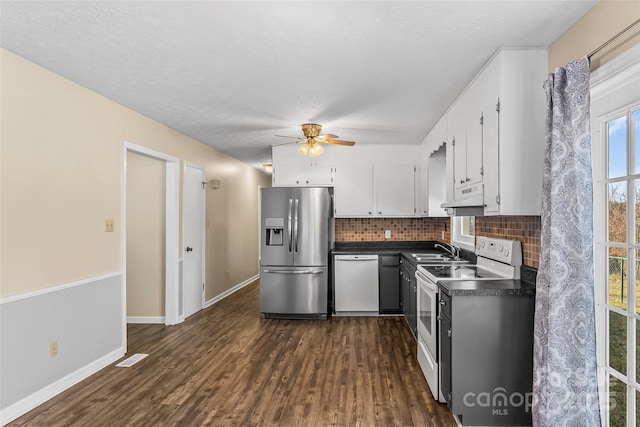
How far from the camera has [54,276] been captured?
2.83 metres

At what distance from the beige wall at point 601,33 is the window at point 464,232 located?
A: 201cm

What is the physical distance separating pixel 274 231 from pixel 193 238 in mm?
1130

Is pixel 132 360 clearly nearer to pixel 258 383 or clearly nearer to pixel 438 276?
pixel 258 383

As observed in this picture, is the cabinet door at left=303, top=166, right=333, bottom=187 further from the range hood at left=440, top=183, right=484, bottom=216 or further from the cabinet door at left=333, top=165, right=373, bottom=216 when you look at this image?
the range hood at left=440, top=183, right=484, bottom=216

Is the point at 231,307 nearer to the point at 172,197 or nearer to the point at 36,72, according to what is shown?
the point at 172,197

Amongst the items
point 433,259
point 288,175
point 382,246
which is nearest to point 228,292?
point 288,175

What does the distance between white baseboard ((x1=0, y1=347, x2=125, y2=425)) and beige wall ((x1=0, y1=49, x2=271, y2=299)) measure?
0.75m

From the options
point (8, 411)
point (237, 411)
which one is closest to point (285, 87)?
point (237, 411)

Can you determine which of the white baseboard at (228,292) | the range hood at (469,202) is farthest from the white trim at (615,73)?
the white baseboard at (228,292)

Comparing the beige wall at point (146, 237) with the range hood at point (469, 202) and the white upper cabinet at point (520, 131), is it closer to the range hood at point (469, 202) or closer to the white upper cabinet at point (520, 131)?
the range hood at point (469, 202)

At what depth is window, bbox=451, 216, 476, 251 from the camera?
4.12 m

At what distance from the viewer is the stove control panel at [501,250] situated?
2760 mm

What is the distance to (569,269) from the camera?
195cm

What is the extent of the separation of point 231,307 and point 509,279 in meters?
3.98
